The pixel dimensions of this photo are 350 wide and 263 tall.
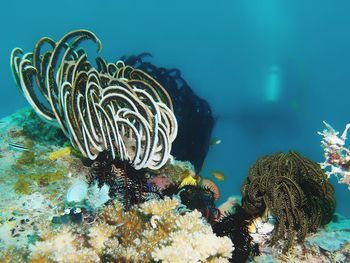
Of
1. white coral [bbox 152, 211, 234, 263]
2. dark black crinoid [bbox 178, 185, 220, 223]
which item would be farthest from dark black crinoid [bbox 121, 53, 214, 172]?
white coral [bbox 152, 211, 234, 263]

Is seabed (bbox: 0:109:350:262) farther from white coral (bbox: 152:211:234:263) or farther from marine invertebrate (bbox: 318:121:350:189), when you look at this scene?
marine invertebrate (bbox: 318:121:350:189)

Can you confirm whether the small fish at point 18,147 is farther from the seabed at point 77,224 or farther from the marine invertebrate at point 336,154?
the marine invertebrate at point 336,154

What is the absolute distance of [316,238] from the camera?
13.5 ft

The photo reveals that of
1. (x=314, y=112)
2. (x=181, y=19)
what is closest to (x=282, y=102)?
(x=314, y=112)

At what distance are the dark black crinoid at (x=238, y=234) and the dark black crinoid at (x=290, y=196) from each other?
32 cm

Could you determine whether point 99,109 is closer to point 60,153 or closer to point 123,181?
point 123,181

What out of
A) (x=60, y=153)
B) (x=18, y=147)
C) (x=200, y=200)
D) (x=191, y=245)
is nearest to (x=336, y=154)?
(x=200, y=200)

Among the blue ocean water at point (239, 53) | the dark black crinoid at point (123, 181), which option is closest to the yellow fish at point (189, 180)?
the dark black crinoid at point (123, 181)

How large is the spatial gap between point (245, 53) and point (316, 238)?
9628 centimetres

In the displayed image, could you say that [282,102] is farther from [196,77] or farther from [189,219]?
[189,219]

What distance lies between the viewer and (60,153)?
15.6ft

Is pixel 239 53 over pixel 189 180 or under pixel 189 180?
over

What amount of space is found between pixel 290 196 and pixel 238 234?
0.84 m

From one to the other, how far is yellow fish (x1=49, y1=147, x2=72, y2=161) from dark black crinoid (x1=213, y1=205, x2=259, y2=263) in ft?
7.64
